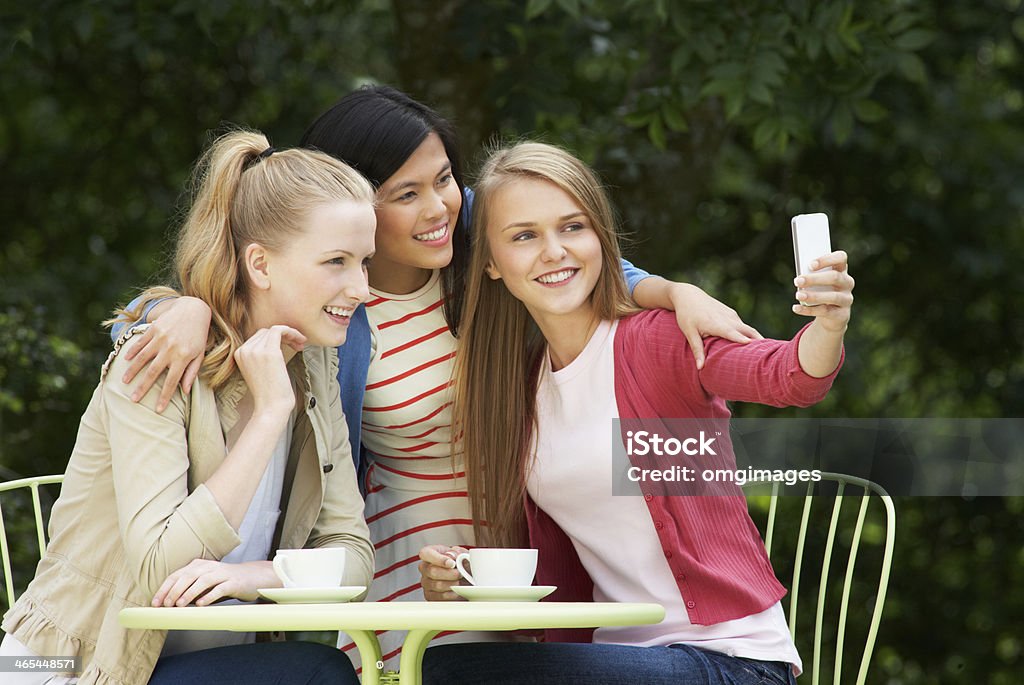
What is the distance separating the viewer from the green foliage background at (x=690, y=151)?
11.9 feet

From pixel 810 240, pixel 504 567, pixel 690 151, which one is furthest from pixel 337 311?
pixel 690 151

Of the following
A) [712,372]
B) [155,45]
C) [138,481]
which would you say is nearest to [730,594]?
[712,372]

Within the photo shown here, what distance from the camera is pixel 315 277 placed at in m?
2.18

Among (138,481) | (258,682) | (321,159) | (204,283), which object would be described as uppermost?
(321,159)

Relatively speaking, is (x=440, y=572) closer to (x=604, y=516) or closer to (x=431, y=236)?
(x=604, y=516)

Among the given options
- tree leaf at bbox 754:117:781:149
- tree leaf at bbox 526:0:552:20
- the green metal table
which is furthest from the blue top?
tree leaf at bbox 754:117:781:149

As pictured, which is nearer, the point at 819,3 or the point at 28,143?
the point at 819,3

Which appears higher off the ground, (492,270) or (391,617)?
(492,270)

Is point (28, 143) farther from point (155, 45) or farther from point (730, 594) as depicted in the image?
point (730, 594)

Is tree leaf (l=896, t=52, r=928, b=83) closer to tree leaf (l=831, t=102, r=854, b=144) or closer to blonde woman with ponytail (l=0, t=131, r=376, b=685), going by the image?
tree leaf (l=831, t=102, r=854, b=144)

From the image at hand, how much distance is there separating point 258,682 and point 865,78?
8.18 feet

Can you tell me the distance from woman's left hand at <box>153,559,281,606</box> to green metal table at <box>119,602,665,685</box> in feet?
0.24

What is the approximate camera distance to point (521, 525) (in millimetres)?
2486

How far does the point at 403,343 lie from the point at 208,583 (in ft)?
2.69
